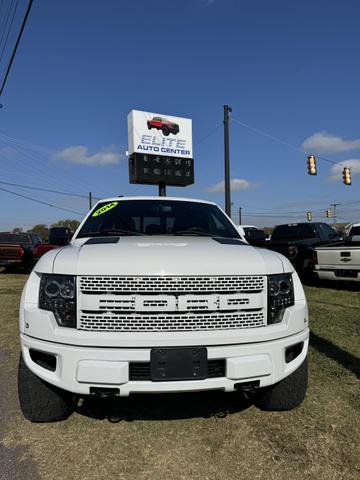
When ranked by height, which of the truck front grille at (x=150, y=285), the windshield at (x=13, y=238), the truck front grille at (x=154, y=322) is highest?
the windshield at (x=13, y=238)

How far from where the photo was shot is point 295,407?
3.22 metres

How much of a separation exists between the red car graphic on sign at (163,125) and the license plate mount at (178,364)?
22.7 m

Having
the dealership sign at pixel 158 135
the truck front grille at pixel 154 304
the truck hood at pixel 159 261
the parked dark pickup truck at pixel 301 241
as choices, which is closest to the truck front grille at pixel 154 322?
the truck front grille at pixel 154 304

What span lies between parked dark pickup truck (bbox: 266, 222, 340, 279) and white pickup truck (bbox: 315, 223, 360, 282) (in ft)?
1.16

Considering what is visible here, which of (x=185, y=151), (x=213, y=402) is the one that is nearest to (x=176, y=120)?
(x=185, y=151)

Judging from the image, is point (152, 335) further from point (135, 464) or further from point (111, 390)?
point (135, 464)

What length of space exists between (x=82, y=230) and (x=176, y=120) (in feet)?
73.7

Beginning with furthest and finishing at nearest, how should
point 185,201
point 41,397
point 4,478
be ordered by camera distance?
point 185,201 → point 41,397 → point 4,478

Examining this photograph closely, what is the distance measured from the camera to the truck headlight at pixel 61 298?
2635 mm

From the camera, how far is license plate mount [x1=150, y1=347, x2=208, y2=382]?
2.52m

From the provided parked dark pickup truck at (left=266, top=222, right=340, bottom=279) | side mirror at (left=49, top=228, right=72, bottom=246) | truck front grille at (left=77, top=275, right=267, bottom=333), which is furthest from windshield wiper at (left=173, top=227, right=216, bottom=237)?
parked dark pickup truck at (left=266, top=222, right=340, bottom=279)

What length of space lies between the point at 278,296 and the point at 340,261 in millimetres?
7053

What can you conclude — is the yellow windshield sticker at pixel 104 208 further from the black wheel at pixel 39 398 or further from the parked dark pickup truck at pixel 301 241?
the parked dark pickup truck at pixel 301 241

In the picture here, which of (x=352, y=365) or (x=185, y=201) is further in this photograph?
(x=185, y=201)
